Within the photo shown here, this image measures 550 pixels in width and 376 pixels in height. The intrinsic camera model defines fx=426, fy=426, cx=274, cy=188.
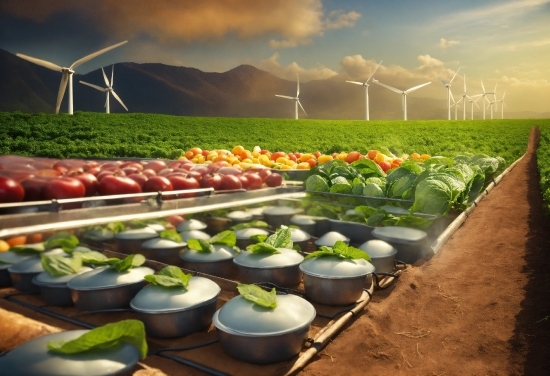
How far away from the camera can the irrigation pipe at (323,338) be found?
244 cm

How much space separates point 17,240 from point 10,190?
0.36 meters

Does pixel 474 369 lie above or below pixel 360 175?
below

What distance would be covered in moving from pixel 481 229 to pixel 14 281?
5726 mm

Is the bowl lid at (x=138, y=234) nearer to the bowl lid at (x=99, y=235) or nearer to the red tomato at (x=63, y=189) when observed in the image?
the bowl lid at (x=99, y=235)

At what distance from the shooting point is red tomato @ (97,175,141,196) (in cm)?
378

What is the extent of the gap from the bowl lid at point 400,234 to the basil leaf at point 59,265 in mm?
2763

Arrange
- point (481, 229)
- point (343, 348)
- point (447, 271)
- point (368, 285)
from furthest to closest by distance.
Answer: point (481, 229)
point (447, 271)
point (368, 285)
point (343, 348)

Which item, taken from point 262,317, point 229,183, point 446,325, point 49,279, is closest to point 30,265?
point 49,279

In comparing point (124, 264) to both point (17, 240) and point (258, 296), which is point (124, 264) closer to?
point (17, 240)

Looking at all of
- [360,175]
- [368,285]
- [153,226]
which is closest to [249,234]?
[153,226]

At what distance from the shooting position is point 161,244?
365 centimetres

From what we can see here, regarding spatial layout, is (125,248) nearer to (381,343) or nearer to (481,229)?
(381,343)

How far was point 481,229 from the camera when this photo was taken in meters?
6.12

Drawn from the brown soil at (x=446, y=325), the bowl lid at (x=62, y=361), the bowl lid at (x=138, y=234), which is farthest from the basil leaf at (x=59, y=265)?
the bowl lid at (x=62, y=361)
